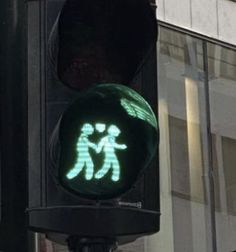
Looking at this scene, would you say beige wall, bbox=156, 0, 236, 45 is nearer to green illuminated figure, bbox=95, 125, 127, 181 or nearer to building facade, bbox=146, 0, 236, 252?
building facade, bbox=146, 0, 236, 252

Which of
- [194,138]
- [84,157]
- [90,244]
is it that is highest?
[194,138]

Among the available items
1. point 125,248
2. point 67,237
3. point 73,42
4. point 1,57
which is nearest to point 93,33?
point 73,42

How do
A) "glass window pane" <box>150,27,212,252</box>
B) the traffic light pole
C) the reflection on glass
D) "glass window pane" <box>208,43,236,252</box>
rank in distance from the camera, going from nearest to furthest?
the traffic light pole → "glass window pane" <box>150,27,212,252</box> → the reflection on glass → "glass window pane" <box>208,43,236,252</box>

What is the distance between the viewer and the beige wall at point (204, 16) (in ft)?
32.2

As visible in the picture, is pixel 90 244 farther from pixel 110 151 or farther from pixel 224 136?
pixel 224 136

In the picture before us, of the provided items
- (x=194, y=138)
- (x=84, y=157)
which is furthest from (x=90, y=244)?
(x=194, y=138)

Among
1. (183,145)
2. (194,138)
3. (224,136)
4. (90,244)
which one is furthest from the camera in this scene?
(224,136)

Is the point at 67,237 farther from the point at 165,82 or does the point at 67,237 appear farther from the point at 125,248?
the point at 165,82

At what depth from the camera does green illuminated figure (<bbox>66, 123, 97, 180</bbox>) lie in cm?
269

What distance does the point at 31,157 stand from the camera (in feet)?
9.08

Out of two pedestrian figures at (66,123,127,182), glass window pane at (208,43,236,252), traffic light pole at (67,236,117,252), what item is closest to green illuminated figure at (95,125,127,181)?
two pedestrian figures at (66,123,127,182)

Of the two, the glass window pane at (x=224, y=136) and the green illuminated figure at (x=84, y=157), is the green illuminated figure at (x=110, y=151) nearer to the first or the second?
the green illuminated figure at (x=84, y=157)

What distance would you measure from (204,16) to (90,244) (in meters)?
7.82

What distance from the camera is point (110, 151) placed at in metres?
2.72
